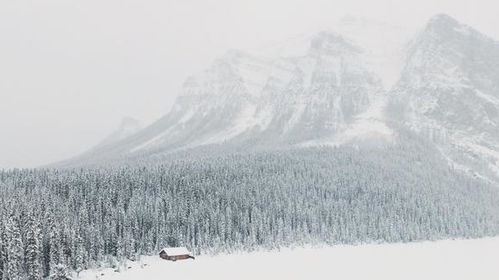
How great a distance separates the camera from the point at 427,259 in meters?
184

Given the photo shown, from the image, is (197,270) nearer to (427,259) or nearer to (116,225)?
(116,225)

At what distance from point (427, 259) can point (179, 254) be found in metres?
68.9

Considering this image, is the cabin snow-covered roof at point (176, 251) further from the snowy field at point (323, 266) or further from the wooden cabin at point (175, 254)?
the snowy field at point (323, 266)

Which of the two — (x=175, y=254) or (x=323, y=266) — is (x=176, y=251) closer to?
(x=175, y=254)

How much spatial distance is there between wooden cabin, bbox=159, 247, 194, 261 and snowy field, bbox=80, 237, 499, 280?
2.11 metres

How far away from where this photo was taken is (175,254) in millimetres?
171750

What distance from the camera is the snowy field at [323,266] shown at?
506 ft

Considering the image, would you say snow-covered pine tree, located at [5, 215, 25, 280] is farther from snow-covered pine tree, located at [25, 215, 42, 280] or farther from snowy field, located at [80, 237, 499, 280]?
snowy field, located at [80, 237, 499, 280]

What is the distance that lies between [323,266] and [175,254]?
38.2m

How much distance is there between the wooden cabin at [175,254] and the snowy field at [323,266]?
6.91 ft

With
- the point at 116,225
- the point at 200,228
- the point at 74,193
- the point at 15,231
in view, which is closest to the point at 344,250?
the point at 200,228

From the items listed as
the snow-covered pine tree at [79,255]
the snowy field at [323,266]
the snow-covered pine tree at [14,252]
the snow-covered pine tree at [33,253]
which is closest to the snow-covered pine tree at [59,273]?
the snow-covered pine tree at [33,253]

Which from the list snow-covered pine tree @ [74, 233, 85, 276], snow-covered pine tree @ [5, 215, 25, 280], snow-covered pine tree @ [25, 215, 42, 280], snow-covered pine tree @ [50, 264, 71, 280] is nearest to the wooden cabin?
snow-covered pine tree @ [74, 233, 85, 276]

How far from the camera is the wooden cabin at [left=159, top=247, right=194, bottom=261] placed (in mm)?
171375
